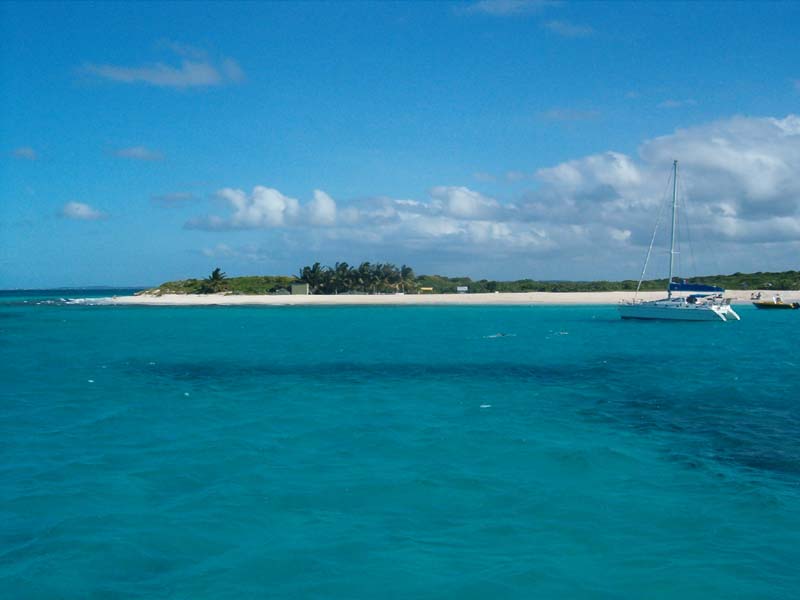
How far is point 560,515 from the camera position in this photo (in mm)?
10406

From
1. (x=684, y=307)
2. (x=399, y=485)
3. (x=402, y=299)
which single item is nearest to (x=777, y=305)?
(x=684, y=307)

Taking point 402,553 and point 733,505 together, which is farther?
point 733,505

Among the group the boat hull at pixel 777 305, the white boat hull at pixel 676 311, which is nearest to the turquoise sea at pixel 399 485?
the white boat hull at pixel 676 311

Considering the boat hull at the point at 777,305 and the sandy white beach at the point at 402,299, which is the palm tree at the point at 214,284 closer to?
the sandy white beach at the point at 402,299

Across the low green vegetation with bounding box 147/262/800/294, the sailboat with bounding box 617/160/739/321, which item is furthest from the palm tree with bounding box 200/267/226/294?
the sailboat with bounding box 617/160/739/321

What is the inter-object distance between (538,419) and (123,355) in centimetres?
2643

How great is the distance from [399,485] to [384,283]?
12054cm

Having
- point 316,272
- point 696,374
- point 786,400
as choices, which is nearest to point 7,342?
point 696,374

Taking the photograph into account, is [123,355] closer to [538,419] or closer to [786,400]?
[538,419]

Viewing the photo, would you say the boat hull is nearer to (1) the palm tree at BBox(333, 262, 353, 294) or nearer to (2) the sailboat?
(2) the sailboat

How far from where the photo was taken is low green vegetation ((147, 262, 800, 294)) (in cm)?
12800

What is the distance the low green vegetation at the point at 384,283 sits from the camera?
12800 cm

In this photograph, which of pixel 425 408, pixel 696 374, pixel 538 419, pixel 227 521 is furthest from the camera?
pixel 696 374

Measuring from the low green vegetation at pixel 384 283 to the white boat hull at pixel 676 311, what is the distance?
6931cm
